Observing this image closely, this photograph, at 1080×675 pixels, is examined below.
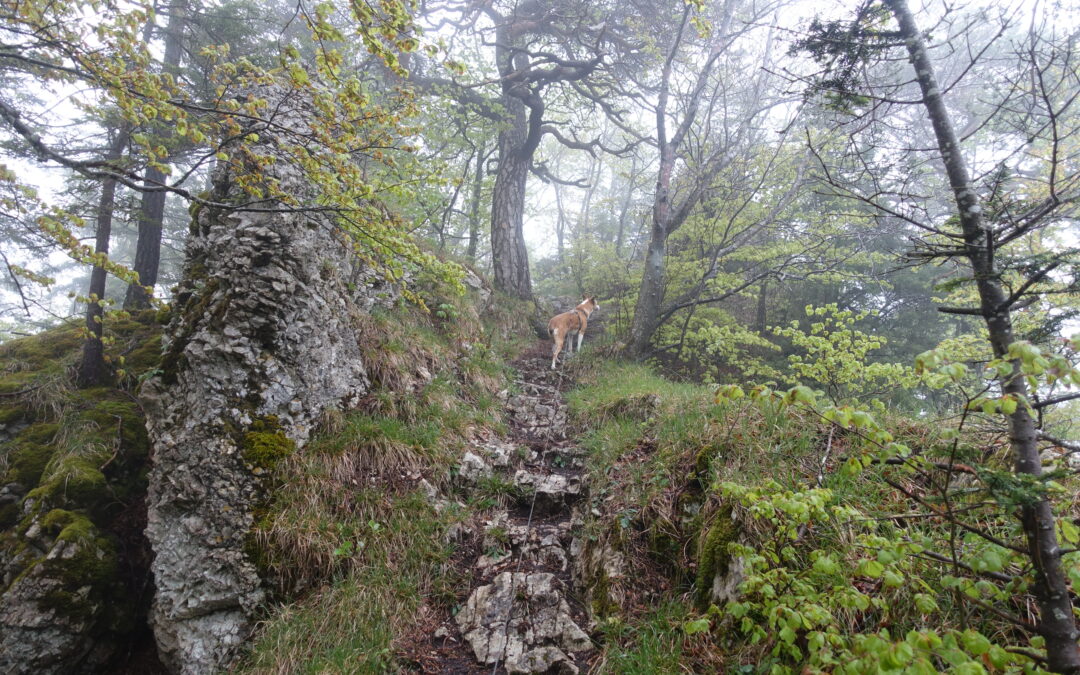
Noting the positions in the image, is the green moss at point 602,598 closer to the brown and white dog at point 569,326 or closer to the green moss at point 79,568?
the green moss at point 79,568

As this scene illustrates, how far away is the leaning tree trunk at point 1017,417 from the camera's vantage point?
1480mm

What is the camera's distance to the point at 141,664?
12.6 feet

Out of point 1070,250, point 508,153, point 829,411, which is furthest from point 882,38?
point 508,153

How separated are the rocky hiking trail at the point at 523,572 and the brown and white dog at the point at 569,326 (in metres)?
2.77

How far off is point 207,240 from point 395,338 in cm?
249

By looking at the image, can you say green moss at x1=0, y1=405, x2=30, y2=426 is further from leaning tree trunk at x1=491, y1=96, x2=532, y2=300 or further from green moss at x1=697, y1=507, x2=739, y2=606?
leaning tree trunk at x1=491, y1=96, x2=532, y2=300

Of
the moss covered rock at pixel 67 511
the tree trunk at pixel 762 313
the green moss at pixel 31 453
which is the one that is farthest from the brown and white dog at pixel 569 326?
the green moss at pixel 31 453

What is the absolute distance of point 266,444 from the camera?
403 cm

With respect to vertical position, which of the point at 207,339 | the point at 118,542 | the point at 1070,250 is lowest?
the point at 118,542

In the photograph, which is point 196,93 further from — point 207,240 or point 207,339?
point 207,339

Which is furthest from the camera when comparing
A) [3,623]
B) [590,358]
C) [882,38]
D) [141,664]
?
[590,358]

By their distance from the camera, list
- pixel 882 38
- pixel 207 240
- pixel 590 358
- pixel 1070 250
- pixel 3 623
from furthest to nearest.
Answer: pixel 590 358
pixel 207 240
pixel 3 623
pixel 882 38
pixel 1070 250

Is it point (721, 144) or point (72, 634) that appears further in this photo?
point (721, 144)

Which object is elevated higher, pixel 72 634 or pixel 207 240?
pixel 207 240
